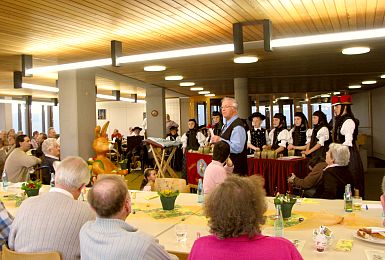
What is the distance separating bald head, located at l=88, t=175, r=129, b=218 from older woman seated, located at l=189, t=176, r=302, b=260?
50cm

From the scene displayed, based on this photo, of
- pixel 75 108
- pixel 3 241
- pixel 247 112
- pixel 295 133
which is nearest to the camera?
pixel 3 241

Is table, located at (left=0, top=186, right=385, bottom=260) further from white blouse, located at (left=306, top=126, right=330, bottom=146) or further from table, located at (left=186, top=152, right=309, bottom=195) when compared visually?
white blouse, located at (left=306, top=126, right=330, bottom=146)

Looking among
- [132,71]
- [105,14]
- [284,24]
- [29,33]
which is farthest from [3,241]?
[132,71]

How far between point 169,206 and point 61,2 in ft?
7.44

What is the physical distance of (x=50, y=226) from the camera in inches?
87.8

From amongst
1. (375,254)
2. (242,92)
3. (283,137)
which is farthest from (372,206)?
(242,92)

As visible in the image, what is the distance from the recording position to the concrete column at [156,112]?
1290 cm

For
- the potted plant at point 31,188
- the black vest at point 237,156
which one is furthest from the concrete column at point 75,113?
the black vest at point 237,156

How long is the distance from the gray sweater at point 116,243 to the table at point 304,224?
61 centimetres

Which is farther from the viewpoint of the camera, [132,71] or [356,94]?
[356,94]

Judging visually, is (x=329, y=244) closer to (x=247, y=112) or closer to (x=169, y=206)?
(x=169, y=206)

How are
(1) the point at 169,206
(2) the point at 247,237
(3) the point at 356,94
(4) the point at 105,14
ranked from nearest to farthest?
(2) the point at 247,237 < (1) the point at 169,206 < (4) the point at 105,14 < (3) the point at 356,94

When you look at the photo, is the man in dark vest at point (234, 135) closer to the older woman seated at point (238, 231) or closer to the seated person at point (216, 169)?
the seated person at point (216, 169)

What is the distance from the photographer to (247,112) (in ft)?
37.6
